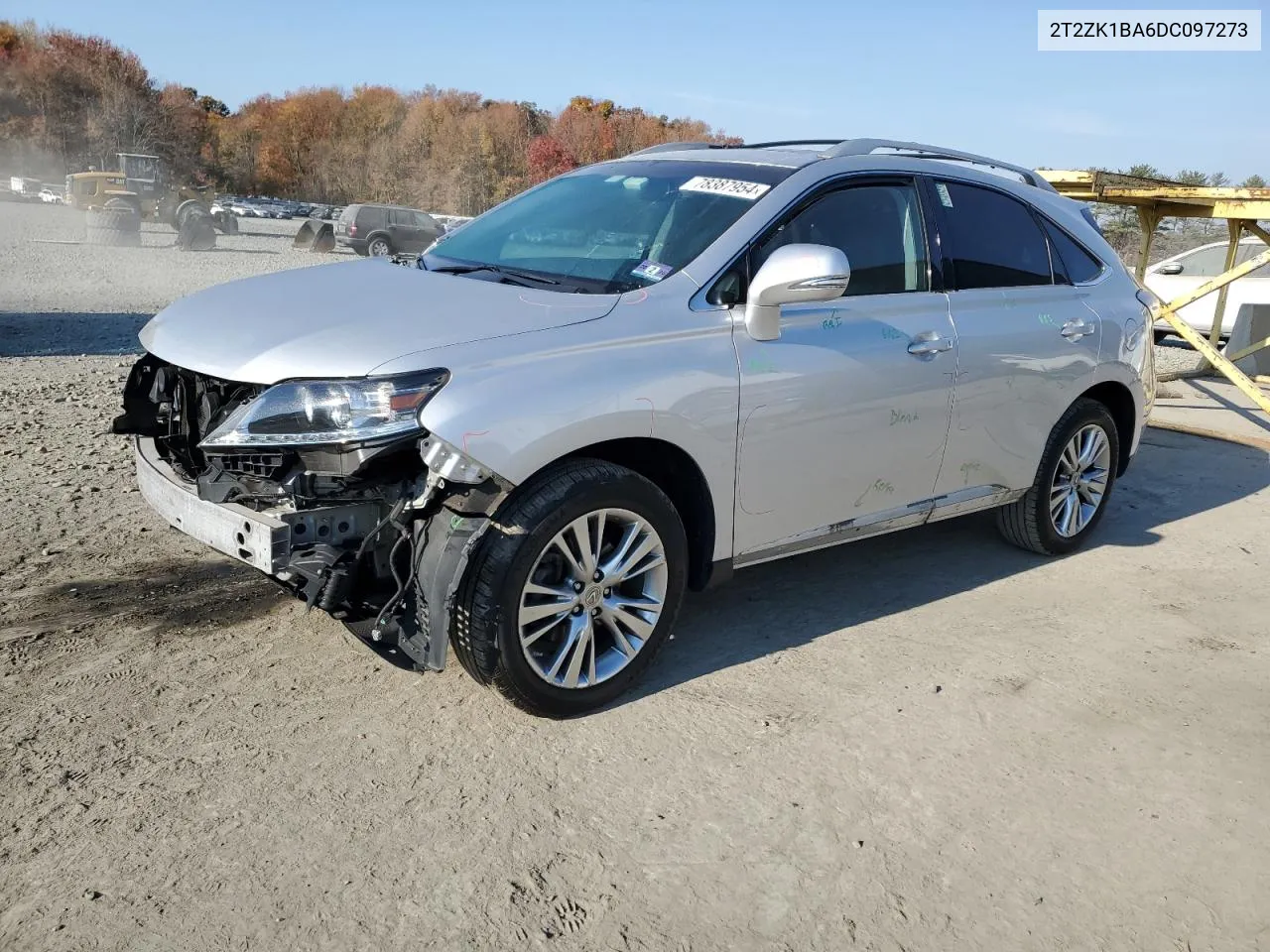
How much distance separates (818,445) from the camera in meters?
4.01

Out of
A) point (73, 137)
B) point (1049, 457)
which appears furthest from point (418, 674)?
point (73, 137)

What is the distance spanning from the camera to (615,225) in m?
4.16

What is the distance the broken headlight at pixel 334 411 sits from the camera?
3123mm

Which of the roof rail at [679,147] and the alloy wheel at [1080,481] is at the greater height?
the roof rail at [679,147]

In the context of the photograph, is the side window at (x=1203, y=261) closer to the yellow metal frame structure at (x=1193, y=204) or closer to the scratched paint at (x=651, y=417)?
the yellow metal frame structure at (x=1193, y=204)

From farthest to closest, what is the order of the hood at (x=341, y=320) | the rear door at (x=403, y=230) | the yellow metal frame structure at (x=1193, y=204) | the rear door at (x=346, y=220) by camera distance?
the rear door at (x=403, y=230) → the rear door at (x=346, y=220) → the yellow metal frame structure at (x=1193, y=204) → the hood at (x=341, y=320)

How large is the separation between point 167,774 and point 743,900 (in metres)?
1.68

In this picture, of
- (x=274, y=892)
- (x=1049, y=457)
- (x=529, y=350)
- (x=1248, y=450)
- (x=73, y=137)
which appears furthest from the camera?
(x=73, y=137)

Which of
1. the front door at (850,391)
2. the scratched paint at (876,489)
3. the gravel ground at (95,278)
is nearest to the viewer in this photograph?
the front door at (850,391)

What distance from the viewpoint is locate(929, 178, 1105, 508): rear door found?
462 cm

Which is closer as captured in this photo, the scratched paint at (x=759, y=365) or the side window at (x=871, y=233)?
the scratched paint at (x=759, y=365)

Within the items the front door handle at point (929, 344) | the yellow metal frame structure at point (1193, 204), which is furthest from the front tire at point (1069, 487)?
the yellow metal frame structure at point (1193, 204)

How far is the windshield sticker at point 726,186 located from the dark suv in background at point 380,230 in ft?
83.2

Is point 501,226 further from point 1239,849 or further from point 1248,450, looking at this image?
point 1248,450
